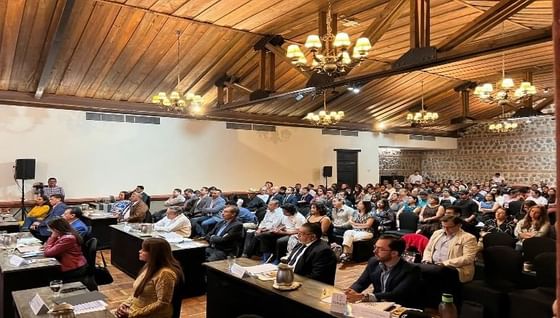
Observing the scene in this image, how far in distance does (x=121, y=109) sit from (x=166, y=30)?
365cm

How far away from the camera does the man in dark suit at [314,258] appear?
3.93 meters

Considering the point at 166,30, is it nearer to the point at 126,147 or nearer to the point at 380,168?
the point at 126,147

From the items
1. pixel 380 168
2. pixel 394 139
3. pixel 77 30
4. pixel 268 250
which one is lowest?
pixel 268 250

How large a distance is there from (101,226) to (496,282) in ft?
23.4

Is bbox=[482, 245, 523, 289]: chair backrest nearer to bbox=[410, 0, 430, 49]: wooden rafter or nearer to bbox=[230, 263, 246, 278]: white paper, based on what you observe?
bbox=[230, 263, 246, 278]: white paper

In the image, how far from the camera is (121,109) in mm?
10719

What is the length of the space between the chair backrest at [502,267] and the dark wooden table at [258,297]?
2.20 meters

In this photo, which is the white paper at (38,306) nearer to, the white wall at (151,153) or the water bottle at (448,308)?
the water bottle at (448,308)

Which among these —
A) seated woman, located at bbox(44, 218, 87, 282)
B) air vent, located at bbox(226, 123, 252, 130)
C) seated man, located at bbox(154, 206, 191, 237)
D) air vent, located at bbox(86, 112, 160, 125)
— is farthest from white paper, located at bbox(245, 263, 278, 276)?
air vent, located at bbox(226, 123, 252, 130)

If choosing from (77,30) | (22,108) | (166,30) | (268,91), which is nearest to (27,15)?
(77,30)

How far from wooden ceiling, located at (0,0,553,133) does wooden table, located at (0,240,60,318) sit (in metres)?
3.31

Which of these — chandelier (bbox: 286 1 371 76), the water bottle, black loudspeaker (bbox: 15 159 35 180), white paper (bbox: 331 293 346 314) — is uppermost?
chandelier (bbox: 286 1 371 76)

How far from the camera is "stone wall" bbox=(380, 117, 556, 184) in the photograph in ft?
56.1

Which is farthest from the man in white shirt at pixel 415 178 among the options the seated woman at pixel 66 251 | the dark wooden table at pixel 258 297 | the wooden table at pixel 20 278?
the wooden table at pixel 20 278
